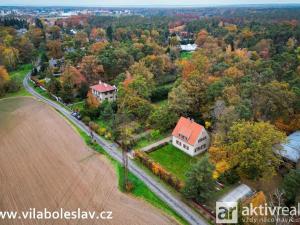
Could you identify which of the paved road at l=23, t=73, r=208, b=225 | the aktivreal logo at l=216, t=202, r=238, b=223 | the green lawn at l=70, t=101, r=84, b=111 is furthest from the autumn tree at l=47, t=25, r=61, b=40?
the aktivreal logo at l=216, t=202, r=238, b=223

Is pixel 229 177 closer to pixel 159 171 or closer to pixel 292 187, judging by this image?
pixel 292 187

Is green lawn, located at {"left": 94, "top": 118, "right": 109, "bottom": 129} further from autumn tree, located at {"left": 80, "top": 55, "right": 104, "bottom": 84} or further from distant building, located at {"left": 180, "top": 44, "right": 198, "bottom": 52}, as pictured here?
distant building, located at {"left": 180, "top": 44, "right": 198, "bottom": 52}

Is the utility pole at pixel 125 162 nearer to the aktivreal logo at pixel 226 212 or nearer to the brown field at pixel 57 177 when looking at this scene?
the brown field at pixel 57 177

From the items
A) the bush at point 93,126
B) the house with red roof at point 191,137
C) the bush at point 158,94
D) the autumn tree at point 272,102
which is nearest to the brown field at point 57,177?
the bush at point 93,126

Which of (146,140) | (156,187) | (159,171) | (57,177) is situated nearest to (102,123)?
(146,140)

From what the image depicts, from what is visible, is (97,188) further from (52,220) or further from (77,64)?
(77,64)
